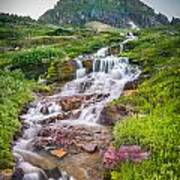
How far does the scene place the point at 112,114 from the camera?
19547 millimetres

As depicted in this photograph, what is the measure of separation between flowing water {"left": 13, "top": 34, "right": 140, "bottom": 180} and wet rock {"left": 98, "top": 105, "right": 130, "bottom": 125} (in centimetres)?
42

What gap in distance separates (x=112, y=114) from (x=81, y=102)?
3667 mm

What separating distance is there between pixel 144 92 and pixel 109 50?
690 inches

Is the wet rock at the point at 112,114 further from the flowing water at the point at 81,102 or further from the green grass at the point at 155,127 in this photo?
the green grass at the point at 155,127

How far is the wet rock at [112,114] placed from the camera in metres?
19.2

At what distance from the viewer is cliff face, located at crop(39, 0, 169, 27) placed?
159m

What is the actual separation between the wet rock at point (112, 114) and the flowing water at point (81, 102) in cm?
42

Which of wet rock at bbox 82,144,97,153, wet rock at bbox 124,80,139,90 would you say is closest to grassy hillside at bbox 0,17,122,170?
wet rock at bbox 82,144,97,153

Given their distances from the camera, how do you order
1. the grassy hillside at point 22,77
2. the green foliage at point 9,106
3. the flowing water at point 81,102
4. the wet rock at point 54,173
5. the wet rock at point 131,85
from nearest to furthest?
the wet rock at point 54,173 < the green foliage at point 9,106 < the flowing water at point 81,102 < the grassy hillside at point 22,77 < the wet rock at point 131,85

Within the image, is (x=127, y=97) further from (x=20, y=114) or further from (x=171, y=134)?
(x=171, y=134)

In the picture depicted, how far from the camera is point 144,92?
2162 centimetres

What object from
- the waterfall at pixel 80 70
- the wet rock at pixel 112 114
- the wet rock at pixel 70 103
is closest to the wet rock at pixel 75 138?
the wet rock at pixel 112 114

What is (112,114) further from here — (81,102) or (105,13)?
(105,13)

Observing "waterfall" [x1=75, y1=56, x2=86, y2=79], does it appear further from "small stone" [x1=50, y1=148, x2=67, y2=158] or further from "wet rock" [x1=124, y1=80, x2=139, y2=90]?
"small stone" [x1=50, y1=148, x2=67, y2=158]
